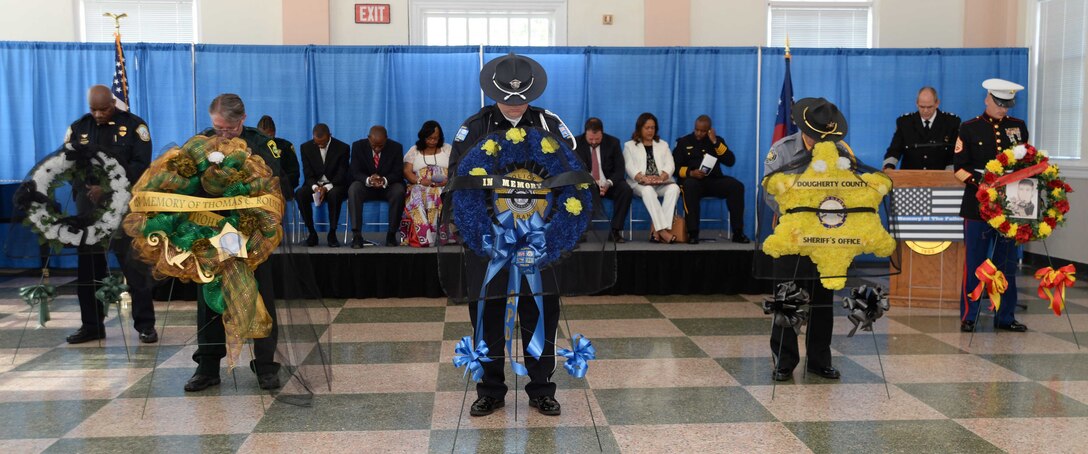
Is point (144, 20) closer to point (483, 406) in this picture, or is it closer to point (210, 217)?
point (210, 217)

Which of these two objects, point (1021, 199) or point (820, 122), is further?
point (1021, 199)

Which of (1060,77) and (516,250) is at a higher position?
(1060,77)

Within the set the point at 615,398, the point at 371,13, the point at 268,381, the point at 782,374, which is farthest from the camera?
the point at 371,13

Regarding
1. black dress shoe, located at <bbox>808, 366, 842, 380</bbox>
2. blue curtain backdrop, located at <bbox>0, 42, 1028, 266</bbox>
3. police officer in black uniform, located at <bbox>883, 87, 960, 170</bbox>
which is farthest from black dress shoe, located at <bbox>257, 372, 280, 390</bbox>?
police officer in black uniform, located at <bbox>883, 87, 960, 170</bbox>

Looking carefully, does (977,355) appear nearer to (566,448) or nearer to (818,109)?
(818,109)

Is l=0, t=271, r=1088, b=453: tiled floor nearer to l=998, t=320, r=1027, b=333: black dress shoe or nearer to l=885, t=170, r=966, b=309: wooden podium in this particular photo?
l=998, t=320, r=1027, b=333: black dress shoe

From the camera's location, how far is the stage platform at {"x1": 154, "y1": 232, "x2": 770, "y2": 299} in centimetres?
781

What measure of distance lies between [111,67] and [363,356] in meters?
5.34

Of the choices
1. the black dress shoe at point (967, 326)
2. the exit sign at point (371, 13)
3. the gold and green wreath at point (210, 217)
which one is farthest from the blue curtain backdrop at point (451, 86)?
the gold and green wreath at point (210, 217)

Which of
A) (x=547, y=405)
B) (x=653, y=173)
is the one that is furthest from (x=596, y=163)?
(x=547, y=405)

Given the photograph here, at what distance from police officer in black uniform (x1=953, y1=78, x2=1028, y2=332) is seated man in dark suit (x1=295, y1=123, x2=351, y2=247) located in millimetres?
5179

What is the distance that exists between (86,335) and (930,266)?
6.03m

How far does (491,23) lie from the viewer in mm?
10133

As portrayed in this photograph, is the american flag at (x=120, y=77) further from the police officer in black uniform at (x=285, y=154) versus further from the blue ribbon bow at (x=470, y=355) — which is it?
the blue ribbon bow at (x=470, y=355)
